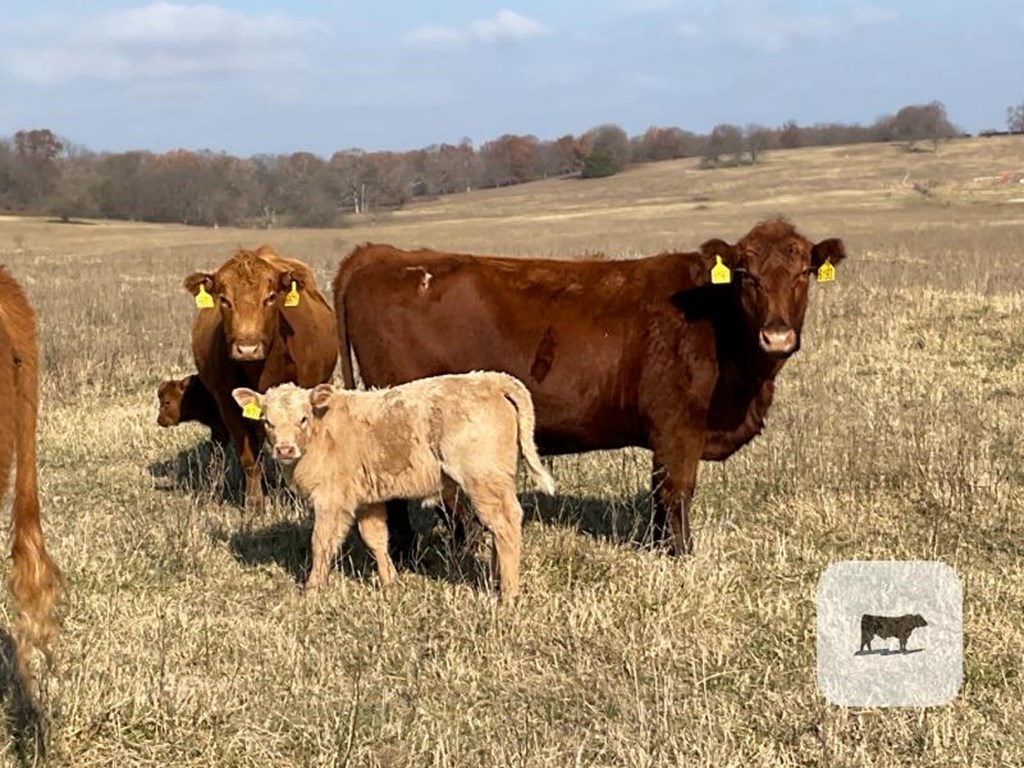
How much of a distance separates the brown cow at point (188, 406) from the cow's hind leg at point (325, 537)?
11.2 feet

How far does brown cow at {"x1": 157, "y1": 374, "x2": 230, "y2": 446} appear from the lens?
28.8ft

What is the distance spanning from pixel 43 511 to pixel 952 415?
7183 millimetres

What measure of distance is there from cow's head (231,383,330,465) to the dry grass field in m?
0.74

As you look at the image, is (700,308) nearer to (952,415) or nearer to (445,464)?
(445,464)

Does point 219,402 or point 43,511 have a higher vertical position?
point 219,402

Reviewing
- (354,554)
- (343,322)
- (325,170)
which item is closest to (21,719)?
(354,554)

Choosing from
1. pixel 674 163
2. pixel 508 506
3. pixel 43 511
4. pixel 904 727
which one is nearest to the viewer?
pixel 904 727

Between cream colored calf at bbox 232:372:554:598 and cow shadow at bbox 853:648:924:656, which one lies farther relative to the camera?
cream colored calf at bbox 232:372:554:598

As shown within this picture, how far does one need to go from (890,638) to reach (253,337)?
14.8 ft

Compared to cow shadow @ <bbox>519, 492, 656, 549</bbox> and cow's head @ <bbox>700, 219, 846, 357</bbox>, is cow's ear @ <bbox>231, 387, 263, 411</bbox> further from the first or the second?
cow's head @ <bbox>700, 219, 846, 357</bbox>

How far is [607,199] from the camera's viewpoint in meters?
80.0

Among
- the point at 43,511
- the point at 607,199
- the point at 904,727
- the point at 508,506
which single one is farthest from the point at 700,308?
the point at 607,199

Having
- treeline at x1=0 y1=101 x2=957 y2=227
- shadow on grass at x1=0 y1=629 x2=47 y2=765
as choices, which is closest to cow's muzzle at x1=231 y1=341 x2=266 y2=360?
shadow on grass at x1=0 y1=629 x2=47 y2=765

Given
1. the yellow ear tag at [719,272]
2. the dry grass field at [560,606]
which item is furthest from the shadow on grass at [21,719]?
the yellow ear tag at [719,272]
